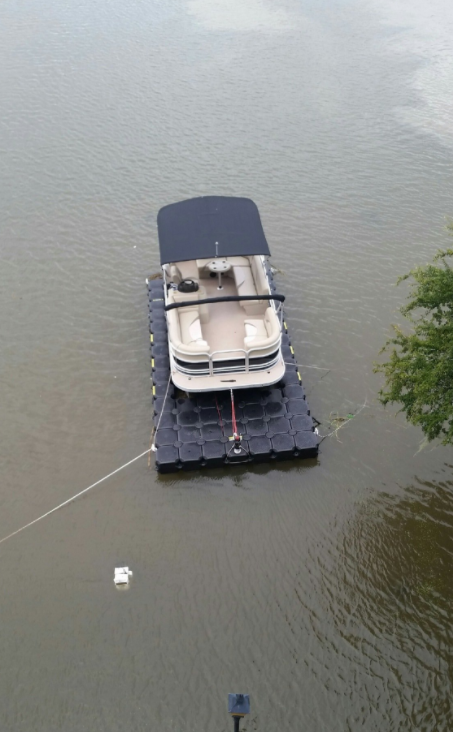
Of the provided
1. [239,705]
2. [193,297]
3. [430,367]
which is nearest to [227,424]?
[193,297]

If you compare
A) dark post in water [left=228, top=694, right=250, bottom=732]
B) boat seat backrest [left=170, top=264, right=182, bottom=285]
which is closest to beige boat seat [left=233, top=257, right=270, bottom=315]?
boat seat backrest [left=170, top=264, right=182, bottom=285]

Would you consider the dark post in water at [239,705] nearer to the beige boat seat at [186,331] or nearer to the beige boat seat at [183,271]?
the beige boat seat at [186,331]

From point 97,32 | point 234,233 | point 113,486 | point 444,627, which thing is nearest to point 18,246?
point 234,233

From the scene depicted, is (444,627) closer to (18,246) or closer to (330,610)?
(330,610)

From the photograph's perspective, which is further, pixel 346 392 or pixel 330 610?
pixel 346 392

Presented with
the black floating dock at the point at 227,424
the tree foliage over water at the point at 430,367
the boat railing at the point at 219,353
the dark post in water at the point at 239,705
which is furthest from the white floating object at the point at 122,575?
the tree foliage over water at the point at 430,367

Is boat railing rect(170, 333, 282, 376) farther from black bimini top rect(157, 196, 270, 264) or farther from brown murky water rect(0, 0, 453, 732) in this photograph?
black bimini top rect(157, 196, 270, 264)
